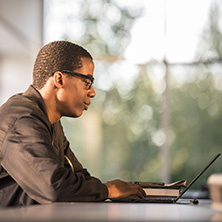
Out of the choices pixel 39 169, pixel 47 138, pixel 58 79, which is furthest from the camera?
pixel 58 79

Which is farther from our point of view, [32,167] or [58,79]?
[58,79]

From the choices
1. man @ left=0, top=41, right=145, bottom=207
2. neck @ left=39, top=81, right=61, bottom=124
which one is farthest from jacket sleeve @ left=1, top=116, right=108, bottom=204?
neck @ left=39, top=81, right=61, bottom=124

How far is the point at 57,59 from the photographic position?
196 cm

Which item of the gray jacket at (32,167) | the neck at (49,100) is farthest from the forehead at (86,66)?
the gray jacket at (32,167)

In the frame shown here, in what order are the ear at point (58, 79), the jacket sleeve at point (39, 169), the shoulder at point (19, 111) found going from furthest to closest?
the ear at point (58, 79)
the shoulder at point (19, 111)
the jacket sleeve at point (39, 169)

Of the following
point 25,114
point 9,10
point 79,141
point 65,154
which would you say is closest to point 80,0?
point 9,10

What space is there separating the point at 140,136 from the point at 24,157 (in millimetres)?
4914

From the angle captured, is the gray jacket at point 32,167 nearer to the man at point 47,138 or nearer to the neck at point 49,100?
the man at point 47,138

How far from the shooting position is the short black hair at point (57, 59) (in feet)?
6.40

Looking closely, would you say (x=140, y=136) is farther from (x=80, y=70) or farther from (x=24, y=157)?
(x=24, y=157)

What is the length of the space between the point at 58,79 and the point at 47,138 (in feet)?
1.19

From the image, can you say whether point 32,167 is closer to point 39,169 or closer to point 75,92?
point 39,169

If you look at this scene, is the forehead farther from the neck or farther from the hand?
the hand

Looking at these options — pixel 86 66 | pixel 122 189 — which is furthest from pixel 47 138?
pixel 86 66
